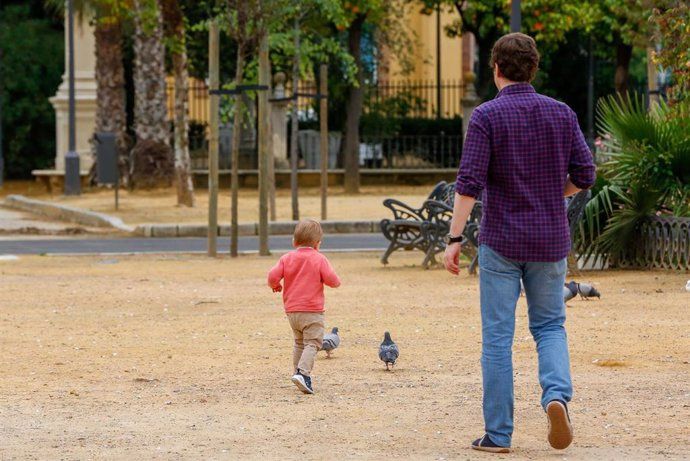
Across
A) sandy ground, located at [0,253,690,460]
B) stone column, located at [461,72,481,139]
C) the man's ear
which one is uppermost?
stone column, located at [461,72,481,139]

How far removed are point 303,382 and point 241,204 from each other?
20.7 m

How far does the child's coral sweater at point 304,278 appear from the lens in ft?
27.5

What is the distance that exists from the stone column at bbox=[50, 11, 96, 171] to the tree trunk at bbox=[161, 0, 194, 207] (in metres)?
8.32

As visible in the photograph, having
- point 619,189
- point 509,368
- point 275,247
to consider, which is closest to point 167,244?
point 275,247

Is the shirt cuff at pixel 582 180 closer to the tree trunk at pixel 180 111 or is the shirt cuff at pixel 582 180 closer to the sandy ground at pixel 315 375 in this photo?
the sandy ground at pixel 315 375

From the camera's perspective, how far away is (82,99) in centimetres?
3688

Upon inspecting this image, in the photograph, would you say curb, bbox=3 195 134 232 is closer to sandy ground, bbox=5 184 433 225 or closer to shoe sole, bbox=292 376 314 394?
sandy ground, bbox=5 184 433 225

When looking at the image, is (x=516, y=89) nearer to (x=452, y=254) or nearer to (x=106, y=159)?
(x=452, y=254)

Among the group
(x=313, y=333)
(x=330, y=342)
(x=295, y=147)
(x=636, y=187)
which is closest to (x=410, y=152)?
(x=295, y=147)

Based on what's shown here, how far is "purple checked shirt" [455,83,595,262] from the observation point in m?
6.41

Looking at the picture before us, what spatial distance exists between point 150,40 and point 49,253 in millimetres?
12448

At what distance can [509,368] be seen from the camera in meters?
6.53

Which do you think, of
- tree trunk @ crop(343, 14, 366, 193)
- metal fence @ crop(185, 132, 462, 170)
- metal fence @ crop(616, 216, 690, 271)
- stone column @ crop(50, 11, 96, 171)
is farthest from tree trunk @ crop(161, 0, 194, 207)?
metal fence @ crop(616, 216, 690, 271)

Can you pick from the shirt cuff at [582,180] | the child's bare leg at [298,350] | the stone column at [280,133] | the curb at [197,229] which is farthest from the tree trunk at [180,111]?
the shirt cuff at [582,180]
